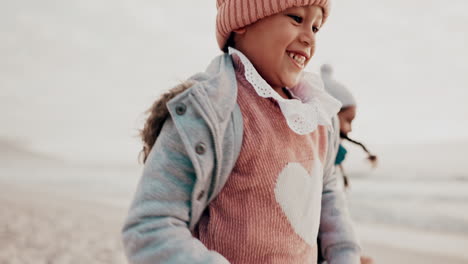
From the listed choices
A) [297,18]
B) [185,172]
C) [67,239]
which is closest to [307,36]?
[297,18]

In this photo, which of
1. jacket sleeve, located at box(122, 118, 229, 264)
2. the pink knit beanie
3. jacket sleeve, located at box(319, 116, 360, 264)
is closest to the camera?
jacket sleeve, located at box(122, 118, 229, 264)

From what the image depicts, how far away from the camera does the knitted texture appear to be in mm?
1088

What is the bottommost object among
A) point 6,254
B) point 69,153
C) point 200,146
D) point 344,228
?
point 69,153

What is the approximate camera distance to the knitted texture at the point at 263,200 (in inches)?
42.8

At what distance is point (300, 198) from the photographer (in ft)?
3.89

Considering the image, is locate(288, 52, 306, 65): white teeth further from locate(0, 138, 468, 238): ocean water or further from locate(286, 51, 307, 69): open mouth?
locate(0, 138, 468, 238): ocean water

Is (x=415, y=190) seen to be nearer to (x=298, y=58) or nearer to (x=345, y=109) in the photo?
(x=345, y=109)

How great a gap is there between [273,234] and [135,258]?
0.38 metres

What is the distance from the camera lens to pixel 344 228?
4.63 feet

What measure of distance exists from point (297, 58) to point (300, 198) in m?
0.44

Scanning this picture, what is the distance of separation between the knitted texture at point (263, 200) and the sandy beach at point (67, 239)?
3.41m

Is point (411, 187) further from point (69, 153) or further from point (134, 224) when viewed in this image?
point (69, 153)

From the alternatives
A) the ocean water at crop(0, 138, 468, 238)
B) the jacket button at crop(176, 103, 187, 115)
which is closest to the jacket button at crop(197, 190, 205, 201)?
the jacket button at crop(176, 103, 187, 115)

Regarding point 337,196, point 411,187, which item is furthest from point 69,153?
point 337,196
